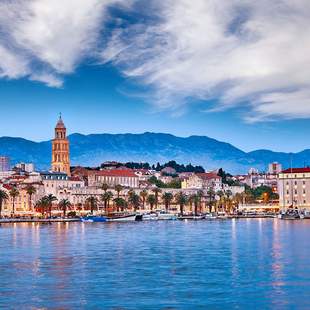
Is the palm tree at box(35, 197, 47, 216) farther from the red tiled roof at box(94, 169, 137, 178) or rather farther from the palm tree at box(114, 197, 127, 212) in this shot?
the red tiled roof at box(94, 169, 137, 178)

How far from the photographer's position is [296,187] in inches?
5832

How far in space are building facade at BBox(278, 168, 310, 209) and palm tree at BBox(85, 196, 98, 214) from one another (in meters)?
38.3

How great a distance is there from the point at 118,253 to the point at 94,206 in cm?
10270

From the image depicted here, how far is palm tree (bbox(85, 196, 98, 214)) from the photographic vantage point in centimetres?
14212

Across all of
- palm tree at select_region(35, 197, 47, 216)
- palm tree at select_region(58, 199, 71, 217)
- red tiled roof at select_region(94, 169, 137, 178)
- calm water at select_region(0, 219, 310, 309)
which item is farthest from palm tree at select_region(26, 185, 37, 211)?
calm water at select_region(0, 219, 310, 309)

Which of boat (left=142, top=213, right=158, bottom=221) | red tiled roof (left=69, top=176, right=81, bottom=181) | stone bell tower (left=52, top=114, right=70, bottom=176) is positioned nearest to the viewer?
boat (left=142, top=213, right=158, bottom=221)

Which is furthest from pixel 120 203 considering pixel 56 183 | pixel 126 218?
pixel 56 183

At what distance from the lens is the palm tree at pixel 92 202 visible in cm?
14212

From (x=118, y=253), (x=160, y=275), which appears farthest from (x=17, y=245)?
(x=160, y=275)

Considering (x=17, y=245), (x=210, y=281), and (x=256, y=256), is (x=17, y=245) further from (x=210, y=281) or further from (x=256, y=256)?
(x=210, y=281)

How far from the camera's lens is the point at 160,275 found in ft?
121

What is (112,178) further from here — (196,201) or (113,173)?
(196,201)

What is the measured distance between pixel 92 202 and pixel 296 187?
41385 mm

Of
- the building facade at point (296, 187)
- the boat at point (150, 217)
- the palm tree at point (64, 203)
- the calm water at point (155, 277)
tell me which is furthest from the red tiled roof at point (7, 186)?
the calm water at point (155, 277)
